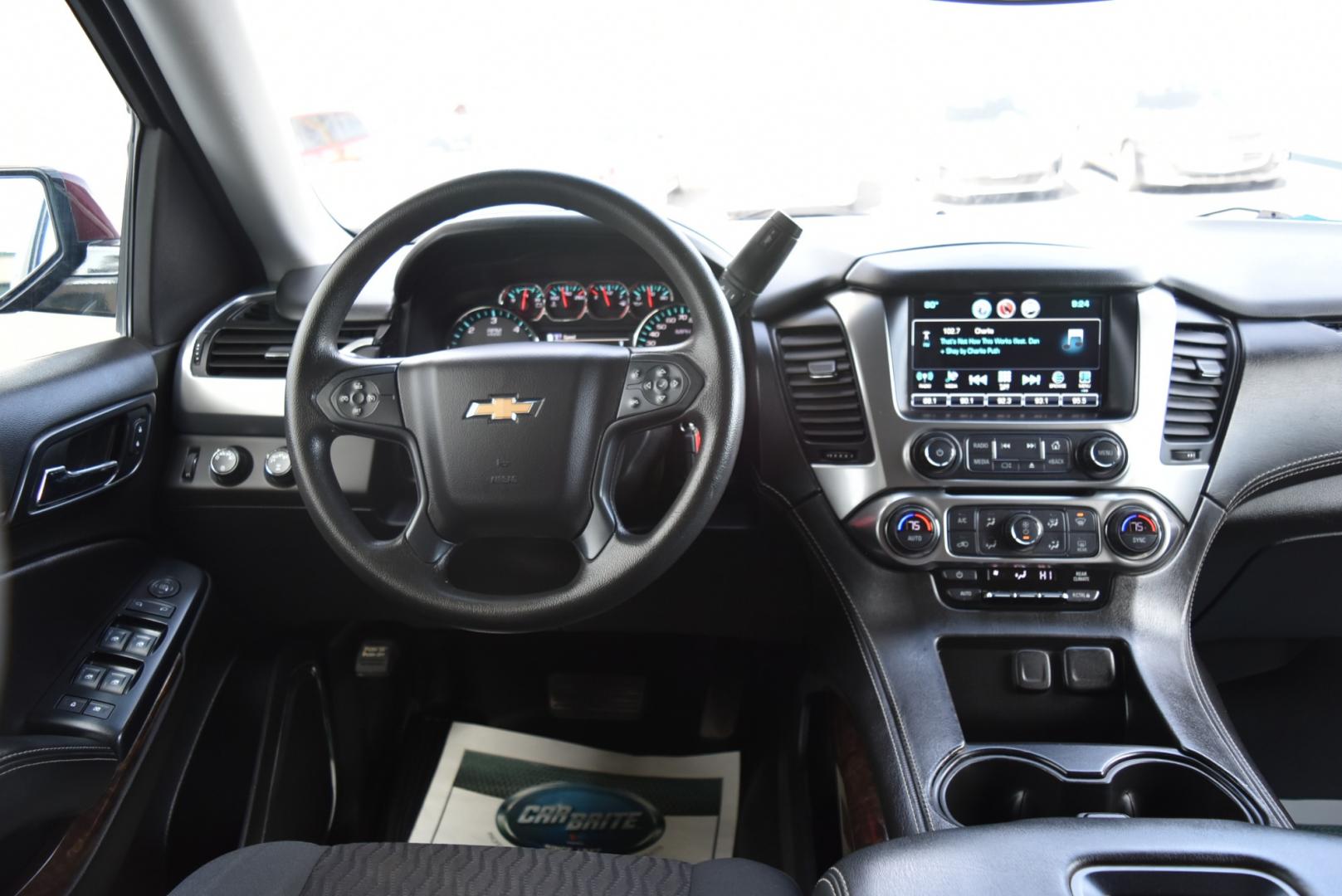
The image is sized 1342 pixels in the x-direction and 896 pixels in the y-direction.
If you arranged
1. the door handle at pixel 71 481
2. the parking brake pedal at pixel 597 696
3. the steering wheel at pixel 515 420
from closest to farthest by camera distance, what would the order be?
the steering wheel at pixel 515 420 < the door handle at pixel 71 481 < the parking brake pedal at pixel 597 696

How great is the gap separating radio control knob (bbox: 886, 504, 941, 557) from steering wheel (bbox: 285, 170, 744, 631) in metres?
0.41

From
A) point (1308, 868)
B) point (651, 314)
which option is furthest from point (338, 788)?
point (1308, 868)

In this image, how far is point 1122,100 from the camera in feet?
5.86

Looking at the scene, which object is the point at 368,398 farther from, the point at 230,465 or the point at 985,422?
the point at 985,422

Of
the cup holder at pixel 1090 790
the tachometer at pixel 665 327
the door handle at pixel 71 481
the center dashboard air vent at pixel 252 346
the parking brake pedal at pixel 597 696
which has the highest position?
the tachometer at pixel 665 327

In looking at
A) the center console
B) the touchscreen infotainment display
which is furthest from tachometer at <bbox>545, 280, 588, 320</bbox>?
the touchscreen infotainment display

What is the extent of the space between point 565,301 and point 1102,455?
2.96ft

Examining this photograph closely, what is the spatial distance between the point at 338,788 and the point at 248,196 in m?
1.18

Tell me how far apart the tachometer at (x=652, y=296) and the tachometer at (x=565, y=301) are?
3.6 inches

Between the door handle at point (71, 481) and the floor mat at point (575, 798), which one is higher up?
the door handle at point (71, 481)

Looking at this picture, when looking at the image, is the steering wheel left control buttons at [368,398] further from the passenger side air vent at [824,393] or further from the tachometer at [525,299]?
the passenger side air vent at [824,393]

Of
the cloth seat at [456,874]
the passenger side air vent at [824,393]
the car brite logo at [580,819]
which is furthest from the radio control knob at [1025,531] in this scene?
the car brite logo at [580,819]

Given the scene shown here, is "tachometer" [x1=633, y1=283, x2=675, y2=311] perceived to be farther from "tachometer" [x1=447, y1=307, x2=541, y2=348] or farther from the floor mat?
the floor mat

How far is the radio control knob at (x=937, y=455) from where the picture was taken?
1.50 meters
